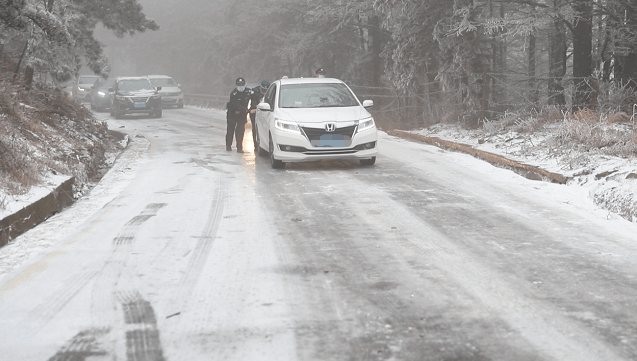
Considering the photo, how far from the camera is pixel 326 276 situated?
5.95 m

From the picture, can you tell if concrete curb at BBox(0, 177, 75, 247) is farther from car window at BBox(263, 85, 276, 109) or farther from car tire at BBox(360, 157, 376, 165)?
car tire at BBox(360, 157, 376, 165)

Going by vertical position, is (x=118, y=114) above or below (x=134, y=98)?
below

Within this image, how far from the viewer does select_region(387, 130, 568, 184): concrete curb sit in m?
11.0

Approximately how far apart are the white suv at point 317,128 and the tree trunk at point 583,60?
5.33 meters

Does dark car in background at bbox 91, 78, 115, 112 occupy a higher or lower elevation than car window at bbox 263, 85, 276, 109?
lower

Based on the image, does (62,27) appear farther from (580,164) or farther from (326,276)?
(326,276)

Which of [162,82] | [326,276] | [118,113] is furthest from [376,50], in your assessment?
[326,276]

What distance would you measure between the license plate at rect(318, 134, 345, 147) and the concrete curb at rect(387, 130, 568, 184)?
2803 mm

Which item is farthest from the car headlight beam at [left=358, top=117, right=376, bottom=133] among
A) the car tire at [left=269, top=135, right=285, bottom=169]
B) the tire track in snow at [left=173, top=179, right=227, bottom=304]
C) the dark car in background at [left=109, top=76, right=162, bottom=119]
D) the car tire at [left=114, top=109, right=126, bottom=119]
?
the car tire at [left=114, top=109, right=126, bottom=119]

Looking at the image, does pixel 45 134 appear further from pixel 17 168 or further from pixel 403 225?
pixel 403 225

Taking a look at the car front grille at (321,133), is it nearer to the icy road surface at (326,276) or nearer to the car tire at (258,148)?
the icy road surface at (326,276)

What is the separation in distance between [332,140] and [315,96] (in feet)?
5.08

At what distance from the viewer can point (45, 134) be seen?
1353 centimetres

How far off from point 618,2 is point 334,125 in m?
7.25
